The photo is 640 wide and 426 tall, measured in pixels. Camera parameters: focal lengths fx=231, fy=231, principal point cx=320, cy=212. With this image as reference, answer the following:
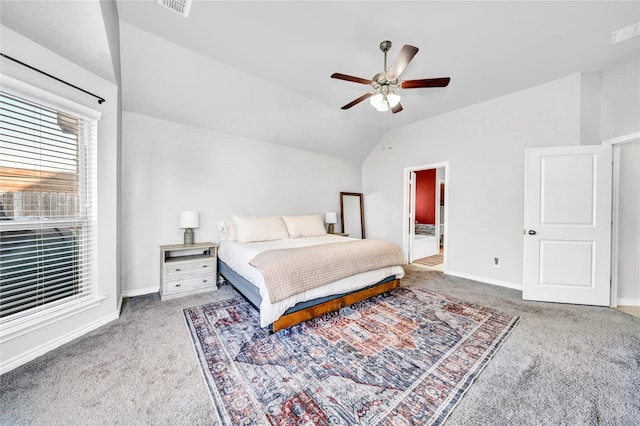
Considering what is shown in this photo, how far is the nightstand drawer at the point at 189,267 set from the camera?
113 inches

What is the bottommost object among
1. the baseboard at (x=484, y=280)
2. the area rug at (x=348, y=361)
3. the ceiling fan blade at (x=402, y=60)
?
the area rug at (x=348, y=361)

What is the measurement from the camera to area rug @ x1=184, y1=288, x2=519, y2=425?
4.42ft

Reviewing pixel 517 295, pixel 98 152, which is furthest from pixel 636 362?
pixel 98 152

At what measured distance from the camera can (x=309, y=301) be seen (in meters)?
2.34

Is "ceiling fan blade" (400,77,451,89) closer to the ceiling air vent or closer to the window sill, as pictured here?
the ceiling air vent

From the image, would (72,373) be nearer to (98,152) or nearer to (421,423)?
(98,152)

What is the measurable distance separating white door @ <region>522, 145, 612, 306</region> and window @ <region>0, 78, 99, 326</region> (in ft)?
16.3

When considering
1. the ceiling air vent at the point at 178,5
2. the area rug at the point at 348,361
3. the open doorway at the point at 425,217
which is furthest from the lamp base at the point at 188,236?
the open doorway at the point at 425,217

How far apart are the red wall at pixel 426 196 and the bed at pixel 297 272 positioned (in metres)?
3.89

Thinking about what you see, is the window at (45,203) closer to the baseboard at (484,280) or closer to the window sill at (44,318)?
the window sill at (44,318)

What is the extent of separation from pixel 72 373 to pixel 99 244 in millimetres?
1111

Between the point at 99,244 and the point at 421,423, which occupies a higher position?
the point at 99,244

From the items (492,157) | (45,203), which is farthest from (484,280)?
(45,203)

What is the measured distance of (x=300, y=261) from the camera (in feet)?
7.46
